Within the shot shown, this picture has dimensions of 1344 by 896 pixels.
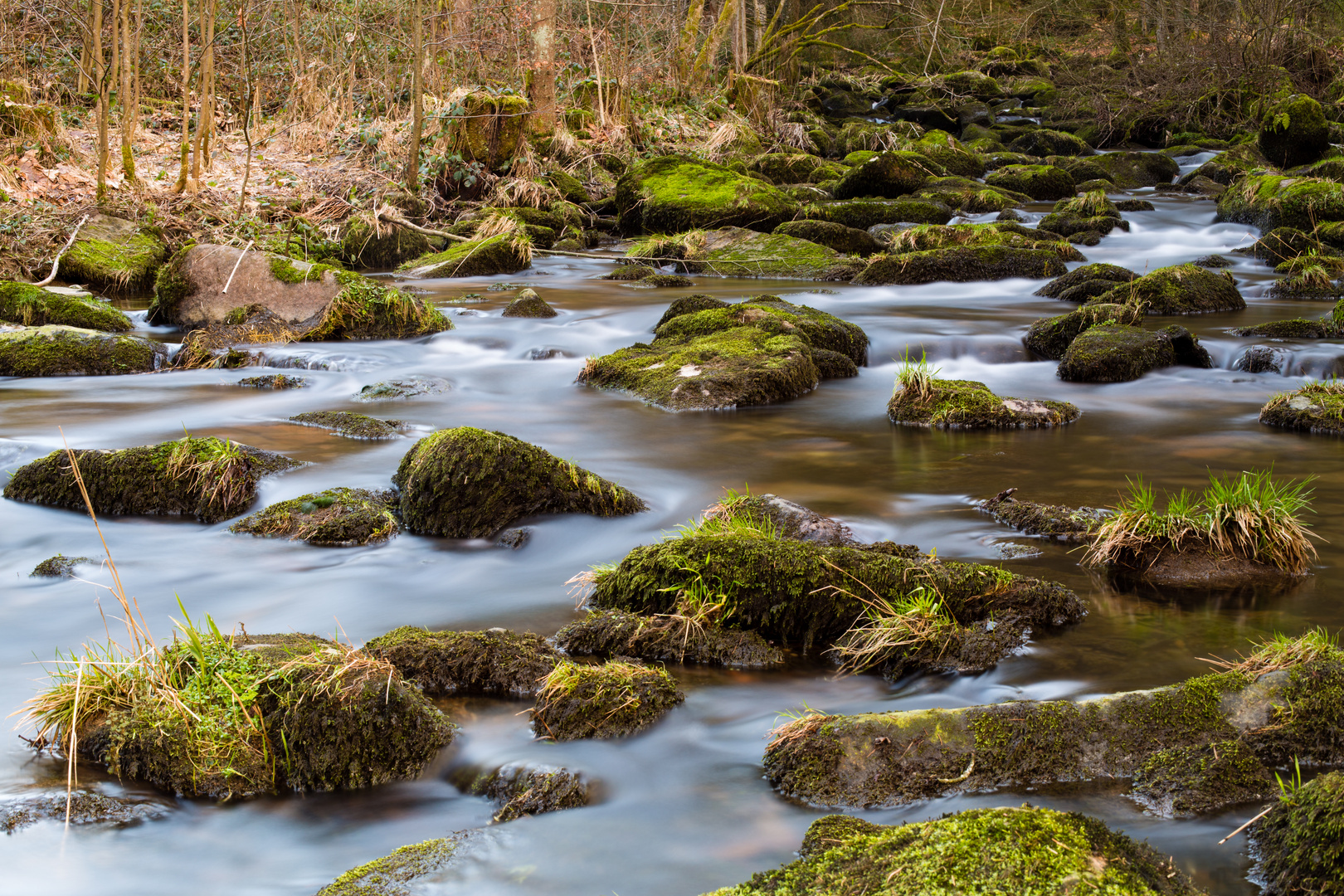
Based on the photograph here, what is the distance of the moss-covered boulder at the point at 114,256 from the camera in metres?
13.5

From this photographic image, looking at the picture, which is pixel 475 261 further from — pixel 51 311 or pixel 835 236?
pixel 51 311

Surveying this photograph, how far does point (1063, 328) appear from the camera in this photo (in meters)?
10.5

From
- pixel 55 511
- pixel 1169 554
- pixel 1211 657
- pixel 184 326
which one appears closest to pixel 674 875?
pixel 1211 657

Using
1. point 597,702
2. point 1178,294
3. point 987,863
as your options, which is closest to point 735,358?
point 597,702

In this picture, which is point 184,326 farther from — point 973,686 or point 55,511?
point 973,686

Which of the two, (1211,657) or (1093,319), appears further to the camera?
(1093,319)

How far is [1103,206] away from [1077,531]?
587 inches

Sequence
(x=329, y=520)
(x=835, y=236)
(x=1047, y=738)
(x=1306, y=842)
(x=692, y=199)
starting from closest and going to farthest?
(x=1306, y=842) → (x=1047, y=738) → (x=329, y=520) → (x=835, y=236) → (x=692, y=199)

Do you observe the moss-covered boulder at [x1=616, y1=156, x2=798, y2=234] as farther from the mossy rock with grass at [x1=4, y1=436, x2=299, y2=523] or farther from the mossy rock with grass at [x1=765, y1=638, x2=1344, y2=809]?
the mossy rock with grass at [x1=765, y1=638, x2=1344, y2=809]

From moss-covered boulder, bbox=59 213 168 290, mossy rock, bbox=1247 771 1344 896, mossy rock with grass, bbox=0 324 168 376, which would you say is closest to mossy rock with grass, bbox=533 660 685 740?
mossy rock, bbox=1247 771 1344 896

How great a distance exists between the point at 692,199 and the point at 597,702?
49.8 feet

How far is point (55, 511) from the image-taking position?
5906 mm

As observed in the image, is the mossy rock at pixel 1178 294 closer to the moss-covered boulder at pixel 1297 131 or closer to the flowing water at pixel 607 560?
the flowing water at pixel 607 560

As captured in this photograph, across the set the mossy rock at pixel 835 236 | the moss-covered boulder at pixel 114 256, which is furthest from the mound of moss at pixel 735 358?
the moss-covered boulder at pixel 114 256
